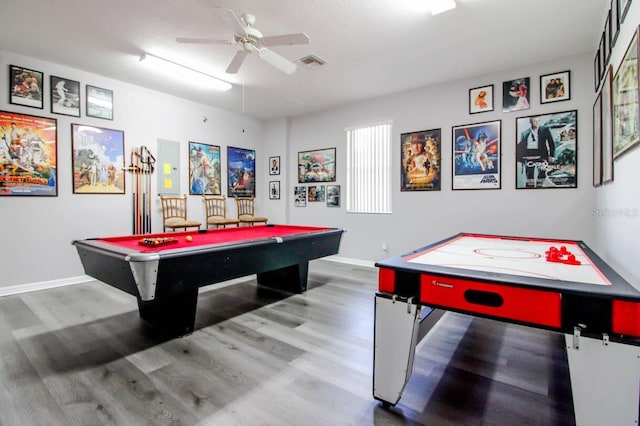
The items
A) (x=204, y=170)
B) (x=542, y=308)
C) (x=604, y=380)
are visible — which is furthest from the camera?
(x=204, y=170)

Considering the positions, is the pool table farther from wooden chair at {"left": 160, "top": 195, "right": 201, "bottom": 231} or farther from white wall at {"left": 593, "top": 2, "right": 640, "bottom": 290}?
white wall at {"left": 593, "top": 2, "right": 640, "bottom": 290}

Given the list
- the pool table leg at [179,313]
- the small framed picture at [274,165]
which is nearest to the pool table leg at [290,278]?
the pool table leg at [179,313]

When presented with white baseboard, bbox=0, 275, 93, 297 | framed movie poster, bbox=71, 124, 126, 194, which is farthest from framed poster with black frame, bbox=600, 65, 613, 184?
white baseboard, bbox=0, 275, 93, 297

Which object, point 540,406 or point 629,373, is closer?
point 629,373

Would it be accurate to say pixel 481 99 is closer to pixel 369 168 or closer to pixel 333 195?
pixel 369 168

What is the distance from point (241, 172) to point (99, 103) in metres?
2.58

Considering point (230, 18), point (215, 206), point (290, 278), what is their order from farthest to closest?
point (215, 206)
point (290, 278)
point (230, 18)

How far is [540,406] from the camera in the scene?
1626mm

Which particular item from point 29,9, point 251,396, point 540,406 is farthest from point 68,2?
point 540,406

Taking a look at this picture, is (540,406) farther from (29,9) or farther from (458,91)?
(29,9)

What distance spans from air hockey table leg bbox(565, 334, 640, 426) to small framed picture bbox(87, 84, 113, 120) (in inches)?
214

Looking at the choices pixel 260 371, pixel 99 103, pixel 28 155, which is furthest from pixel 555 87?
pixel 28 155

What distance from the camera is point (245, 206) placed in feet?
20.7

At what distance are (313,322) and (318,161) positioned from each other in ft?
12.5
